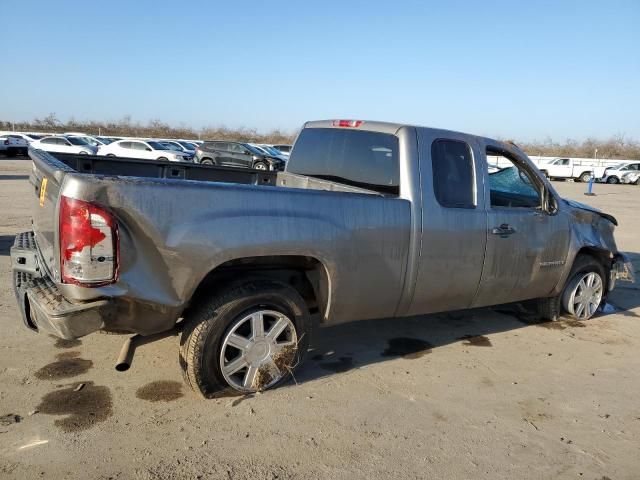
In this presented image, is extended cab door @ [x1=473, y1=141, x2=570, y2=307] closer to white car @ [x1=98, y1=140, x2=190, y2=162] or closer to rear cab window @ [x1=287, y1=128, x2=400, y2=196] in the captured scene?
rear cab window @ [x1=287, y1=128, x2=400, y2=196]

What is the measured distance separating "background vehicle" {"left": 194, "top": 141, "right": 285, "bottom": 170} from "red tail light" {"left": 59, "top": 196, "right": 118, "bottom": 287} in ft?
79.1

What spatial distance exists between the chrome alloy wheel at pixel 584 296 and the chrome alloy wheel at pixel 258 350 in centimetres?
341

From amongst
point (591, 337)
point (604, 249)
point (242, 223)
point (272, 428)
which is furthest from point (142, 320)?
point (604, 249)

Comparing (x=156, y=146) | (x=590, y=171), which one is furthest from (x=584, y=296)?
(x=590, y=171)

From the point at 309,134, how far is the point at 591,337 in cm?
349

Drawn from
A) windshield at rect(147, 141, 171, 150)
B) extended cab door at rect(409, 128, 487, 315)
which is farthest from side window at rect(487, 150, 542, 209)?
windshield at rect(147, 141, 171, 150)

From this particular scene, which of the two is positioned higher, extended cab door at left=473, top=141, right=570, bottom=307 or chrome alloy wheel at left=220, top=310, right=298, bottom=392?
extended cab door at left=473, top=141, right=570, bottom=307

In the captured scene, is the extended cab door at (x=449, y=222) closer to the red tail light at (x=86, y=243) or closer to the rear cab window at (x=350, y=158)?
the rear cab window at (x=350, y=158)

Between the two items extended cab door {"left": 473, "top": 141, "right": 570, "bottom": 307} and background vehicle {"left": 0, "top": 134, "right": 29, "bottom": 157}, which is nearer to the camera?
extended cab door {"left": 473, "top": 141, "right": 570, "bottom": 307}

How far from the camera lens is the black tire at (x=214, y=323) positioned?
328cm

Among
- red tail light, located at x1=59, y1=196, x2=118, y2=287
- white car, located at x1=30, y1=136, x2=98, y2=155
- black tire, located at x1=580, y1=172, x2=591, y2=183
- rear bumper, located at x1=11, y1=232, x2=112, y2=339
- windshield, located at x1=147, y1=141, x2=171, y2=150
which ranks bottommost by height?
white car, located at x1=30, y1=136, x2=98, y2=155

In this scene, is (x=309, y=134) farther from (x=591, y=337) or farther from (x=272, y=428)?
(x=591, y=337)

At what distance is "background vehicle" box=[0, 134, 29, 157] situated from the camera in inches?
1375

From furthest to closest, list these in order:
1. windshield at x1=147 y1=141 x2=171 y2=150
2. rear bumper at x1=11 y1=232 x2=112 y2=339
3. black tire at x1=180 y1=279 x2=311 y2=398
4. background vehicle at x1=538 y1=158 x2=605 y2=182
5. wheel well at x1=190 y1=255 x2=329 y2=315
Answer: background vehicle at x1=538 y1=158 x2=605 y2=182, windshield at x1=147 y1=141 x2=171 y2=150, wheel well at x1=190 y1=255 x2=329 y2=315, black tire at x1=180 y1=279 x2=311 y2=398, rear bumper at x1=11 y1=232 x2=112 y2=339
